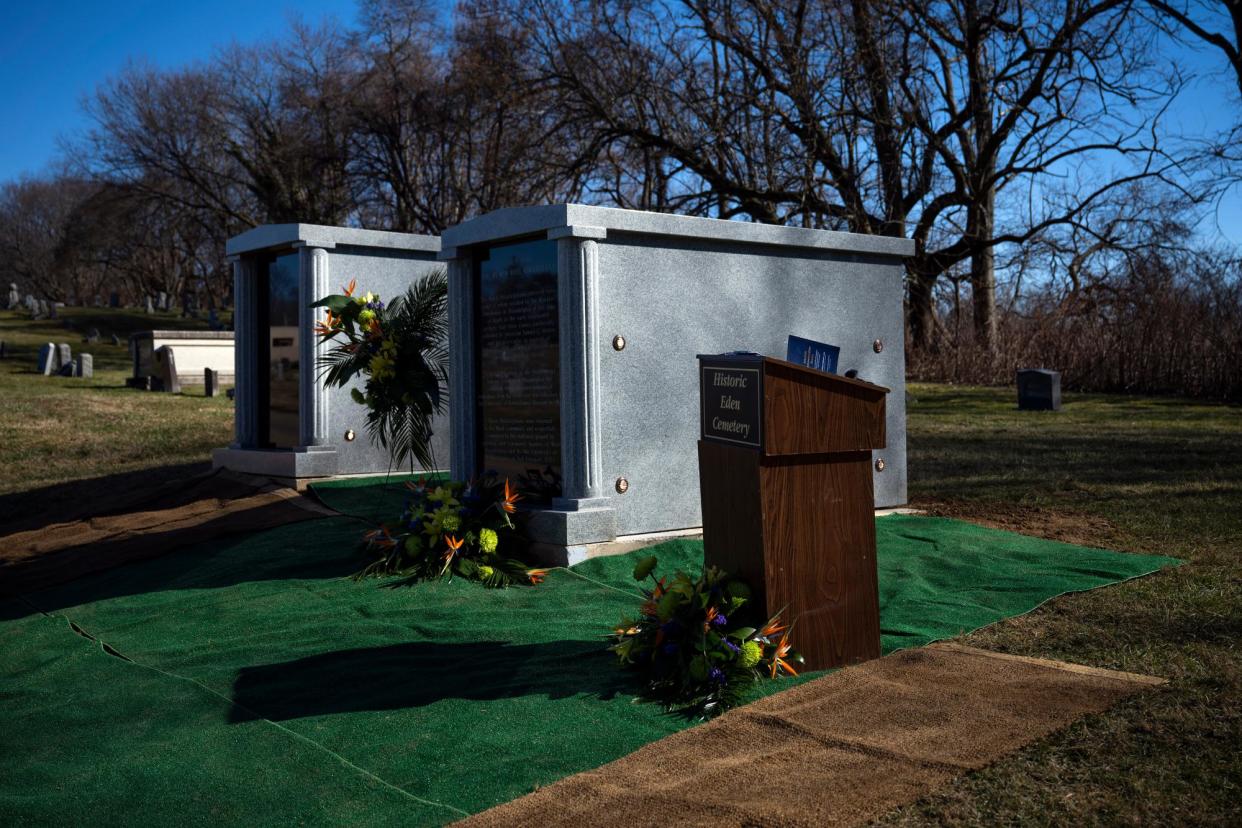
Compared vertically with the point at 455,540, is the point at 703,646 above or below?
below

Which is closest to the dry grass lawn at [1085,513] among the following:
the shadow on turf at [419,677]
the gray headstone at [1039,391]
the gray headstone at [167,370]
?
the gray headstone at [1039,391]

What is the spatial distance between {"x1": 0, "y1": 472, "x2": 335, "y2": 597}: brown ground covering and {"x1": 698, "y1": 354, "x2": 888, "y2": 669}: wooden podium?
16.0 ft

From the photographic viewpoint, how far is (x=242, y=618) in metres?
6.12

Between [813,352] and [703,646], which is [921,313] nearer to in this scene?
[813,352]

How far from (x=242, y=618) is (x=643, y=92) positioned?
16.8 meters

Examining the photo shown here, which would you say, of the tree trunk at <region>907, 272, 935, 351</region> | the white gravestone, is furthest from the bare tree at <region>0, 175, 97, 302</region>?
the tree trunk at <region>907, 272, 935, 351</region>

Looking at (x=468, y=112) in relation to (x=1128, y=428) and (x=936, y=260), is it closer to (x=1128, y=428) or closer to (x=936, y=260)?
(x=936, y=260)

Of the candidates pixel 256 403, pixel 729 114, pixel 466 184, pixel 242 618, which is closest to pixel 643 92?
pixel 729 114

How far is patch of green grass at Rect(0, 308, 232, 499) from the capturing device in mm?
14023

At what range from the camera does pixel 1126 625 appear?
17.6ft

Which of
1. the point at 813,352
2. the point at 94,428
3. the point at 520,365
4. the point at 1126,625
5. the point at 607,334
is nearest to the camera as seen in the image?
the point at 1126,625

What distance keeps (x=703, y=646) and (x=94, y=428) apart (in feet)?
49.3

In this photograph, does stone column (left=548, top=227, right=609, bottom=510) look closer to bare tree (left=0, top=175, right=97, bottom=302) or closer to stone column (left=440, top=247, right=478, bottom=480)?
stone column (left=440, top=247, right=478, bottom=480)

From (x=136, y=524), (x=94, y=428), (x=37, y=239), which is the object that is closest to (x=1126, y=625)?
(x=136, y=524)
